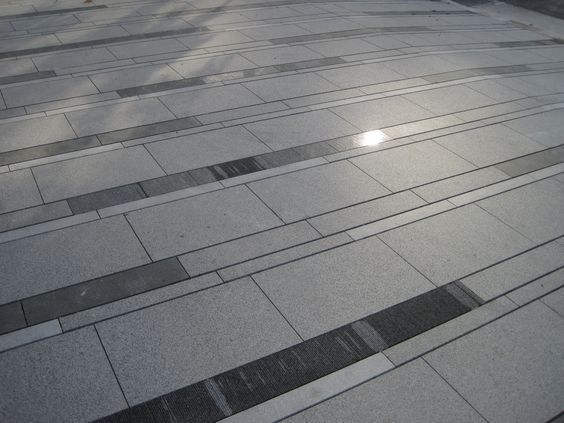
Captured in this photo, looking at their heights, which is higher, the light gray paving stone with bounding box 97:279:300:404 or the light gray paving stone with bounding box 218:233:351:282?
the light gray paving stone with bounding box 218:233:351:282

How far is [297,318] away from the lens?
4367mm

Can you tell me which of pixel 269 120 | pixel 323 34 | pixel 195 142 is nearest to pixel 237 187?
pixel 195 142

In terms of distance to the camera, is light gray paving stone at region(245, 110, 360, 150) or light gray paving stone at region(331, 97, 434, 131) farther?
light gray paving stone at region(331, 97, 434, 131)

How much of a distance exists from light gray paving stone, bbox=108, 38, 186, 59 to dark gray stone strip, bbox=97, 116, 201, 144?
2.88 m

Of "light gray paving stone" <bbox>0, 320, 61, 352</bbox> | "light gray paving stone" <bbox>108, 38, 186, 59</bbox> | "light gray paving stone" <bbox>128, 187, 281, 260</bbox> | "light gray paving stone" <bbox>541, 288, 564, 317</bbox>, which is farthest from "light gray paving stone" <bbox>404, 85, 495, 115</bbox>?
"light gray paving stone" <bbox>0, 320, 61, 352</bbox>

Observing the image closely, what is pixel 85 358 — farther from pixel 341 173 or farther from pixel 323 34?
pixel 323 34

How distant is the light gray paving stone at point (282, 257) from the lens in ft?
15.8

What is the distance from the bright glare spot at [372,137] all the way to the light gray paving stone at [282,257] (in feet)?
7.10

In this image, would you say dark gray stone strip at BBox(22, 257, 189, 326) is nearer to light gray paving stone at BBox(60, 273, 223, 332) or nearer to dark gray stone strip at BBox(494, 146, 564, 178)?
light gray paving stone at BBox(60, 273, 223, 332)

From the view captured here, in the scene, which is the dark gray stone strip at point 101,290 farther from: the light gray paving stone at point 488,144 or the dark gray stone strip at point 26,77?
the dark gray stone strip at point 26,77

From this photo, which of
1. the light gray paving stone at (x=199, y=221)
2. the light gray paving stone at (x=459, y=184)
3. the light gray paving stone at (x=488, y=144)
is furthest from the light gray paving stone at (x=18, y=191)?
the light gray paving stone at (x=488, y=144)

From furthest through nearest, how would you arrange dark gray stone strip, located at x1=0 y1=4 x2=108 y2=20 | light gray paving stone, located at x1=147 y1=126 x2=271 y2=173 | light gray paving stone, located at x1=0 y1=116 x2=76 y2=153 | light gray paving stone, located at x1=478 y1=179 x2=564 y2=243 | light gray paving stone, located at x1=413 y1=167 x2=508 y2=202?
dark gray stone strip, located at x1=0 y1=4 x2=108 y2=20 → light gray paving stone, located at x1=0 y1=116 x2=76 y2=153 → light gray paving stone, located at x1=147 y1=126 x2=271 y2=173 → light gray paving stone, located at x1=413 y1=167 x2=508 y2=202 → light gray paving stone, located at x1=478 y1=179 x2=564 y2=243

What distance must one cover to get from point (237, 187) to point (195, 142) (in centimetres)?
119

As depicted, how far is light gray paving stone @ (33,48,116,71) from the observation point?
9039 mm
